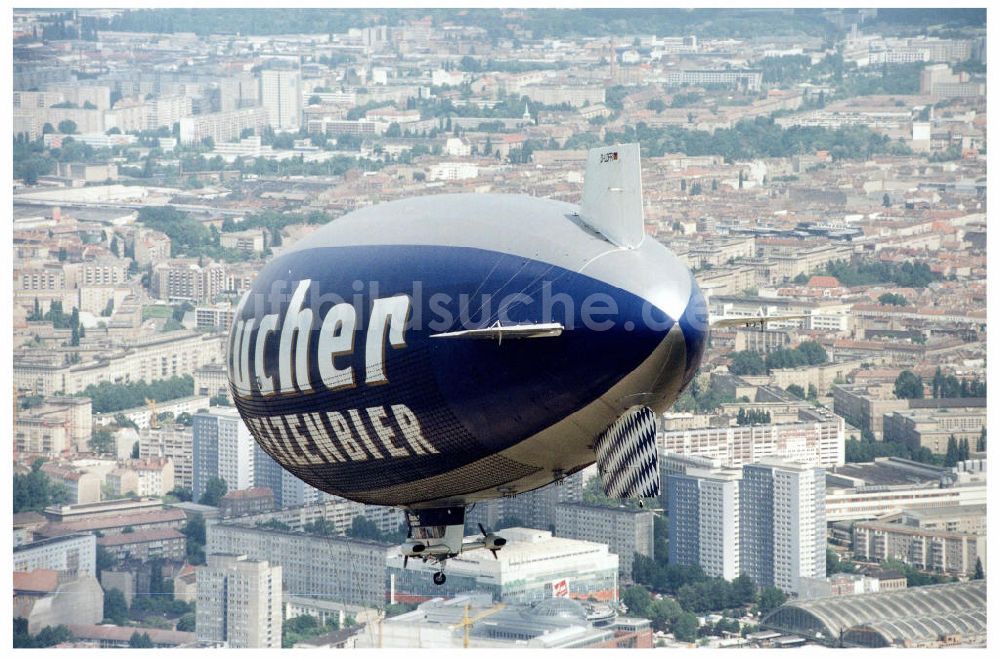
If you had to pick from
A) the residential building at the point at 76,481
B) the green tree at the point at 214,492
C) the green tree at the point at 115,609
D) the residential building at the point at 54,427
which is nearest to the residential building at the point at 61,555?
the green tree at the point at 115,609

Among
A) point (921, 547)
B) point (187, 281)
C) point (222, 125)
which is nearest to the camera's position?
point (921, 547)

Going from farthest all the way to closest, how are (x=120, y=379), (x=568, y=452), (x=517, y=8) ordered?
(x=517, y=8)
(x=120, y=379)
(x=568, y=452)

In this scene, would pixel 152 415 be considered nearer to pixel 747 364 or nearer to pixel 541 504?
pixel 747 364

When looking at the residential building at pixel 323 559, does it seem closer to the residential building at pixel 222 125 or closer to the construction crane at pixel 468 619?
the construction crane at pixel 468 619

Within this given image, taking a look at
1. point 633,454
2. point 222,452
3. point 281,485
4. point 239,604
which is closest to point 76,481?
point 222,452

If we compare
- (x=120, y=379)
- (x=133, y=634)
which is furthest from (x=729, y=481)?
(x=120, y=379)

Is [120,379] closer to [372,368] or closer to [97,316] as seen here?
[97,316]

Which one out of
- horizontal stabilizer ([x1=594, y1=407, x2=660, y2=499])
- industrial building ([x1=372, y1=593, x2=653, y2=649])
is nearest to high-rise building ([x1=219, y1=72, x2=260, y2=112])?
industrial building ([x1=372, y1=593, x2=653, y2=649])
